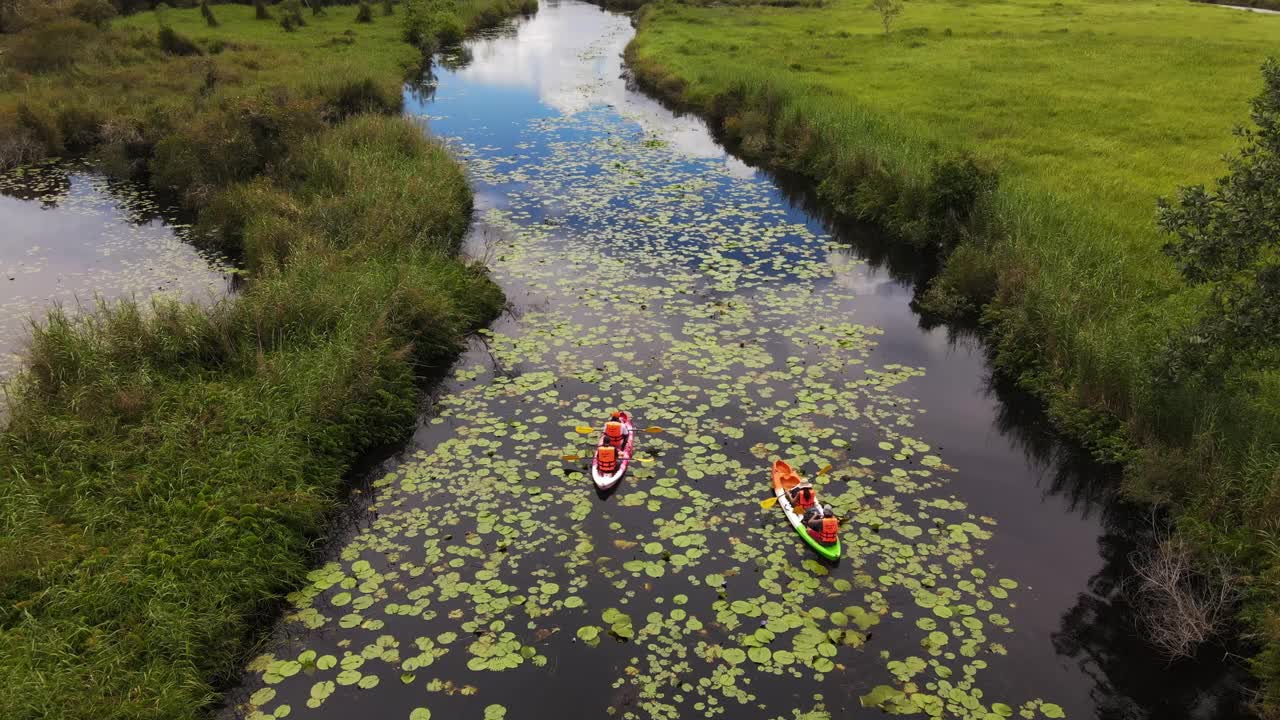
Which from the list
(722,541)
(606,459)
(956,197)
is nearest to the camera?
(722,541)

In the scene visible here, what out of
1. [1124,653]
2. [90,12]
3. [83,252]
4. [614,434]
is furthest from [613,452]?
[90,12]

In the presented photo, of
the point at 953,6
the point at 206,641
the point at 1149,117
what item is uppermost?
the point at 953,6

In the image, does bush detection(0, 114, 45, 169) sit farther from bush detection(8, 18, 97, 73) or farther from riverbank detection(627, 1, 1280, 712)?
riverbank detection(627, 1, 1280, 712)

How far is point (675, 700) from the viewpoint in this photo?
757cm

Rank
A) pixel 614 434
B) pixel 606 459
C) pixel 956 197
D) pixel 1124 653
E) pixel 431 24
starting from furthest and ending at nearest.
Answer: pixel 431 24, pixel 956 197, pixel 614 434, pixel 606 459, pixel 1124 653

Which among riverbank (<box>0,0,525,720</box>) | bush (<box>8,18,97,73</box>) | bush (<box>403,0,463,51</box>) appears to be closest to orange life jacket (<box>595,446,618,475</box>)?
riverbank (<box>0,0,525,720</box>)

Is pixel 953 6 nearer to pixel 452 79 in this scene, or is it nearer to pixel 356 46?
pixel 452 79

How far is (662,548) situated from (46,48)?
36.8m

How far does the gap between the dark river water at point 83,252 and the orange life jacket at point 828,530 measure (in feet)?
38.6

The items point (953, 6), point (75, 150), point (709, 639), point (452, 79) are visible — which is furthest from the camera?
point (953, 6)

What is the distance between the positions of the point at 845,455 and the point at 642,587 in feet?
13.1

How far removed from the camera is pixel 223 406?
34.8ft

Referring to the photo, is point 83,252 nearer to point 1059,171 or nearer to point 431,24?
point 1059,171

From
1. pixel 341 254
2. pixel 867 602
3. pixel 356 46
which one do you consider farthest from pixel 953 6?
pixel 867 602
